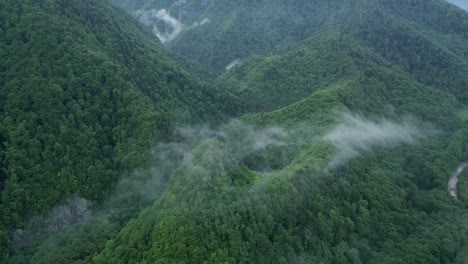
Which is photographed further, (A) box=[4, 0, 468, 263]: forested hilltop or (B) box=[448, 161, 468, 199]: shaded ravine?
(B) box=[448, 161, 468, 199]: shaded ravine

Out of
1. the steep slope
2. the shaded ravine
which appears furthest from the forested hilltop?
the shaded ravine

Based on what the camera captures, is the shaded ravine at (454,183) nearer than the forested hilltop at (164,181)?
No

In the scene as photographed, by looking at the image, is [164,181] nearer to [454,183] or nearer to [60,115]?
[60,115]

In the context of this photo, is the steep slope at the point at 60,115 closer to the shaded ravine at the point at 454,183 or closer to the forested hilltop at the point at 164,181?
the forested hilltop at the point at 164,181

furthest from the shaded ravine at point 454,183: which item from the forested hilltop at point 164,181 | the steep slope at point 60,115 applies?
the steep slope at point 60,115

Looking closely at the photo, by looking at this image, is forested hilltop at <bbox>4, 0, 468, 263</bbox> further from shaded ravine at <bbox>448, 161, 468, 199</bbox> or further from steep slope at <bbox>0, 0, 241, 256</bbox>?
shaded ravine at <bbox>448, 161, 468, 199</bbox>

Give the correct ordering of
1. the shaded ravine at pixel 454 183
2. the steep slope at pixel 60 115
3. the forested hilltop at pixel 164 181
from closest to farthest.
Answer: the forested hilltop at pixel 164 181 → the steep slope at pixel 60 115 → the shaded ravine at pixel 454 183

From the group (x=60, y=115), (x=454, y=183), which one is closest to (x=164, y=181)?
(x=60, y=115)

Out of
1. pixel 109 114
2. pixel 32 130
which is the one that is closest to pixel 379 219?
pixel 109 114

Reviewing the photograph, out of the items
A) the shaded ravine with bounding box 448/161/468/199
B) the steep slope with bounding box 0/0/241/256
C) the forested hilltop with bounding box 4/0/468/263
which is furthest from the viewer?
the shaded ravine with bounding box 448/161/468/199
